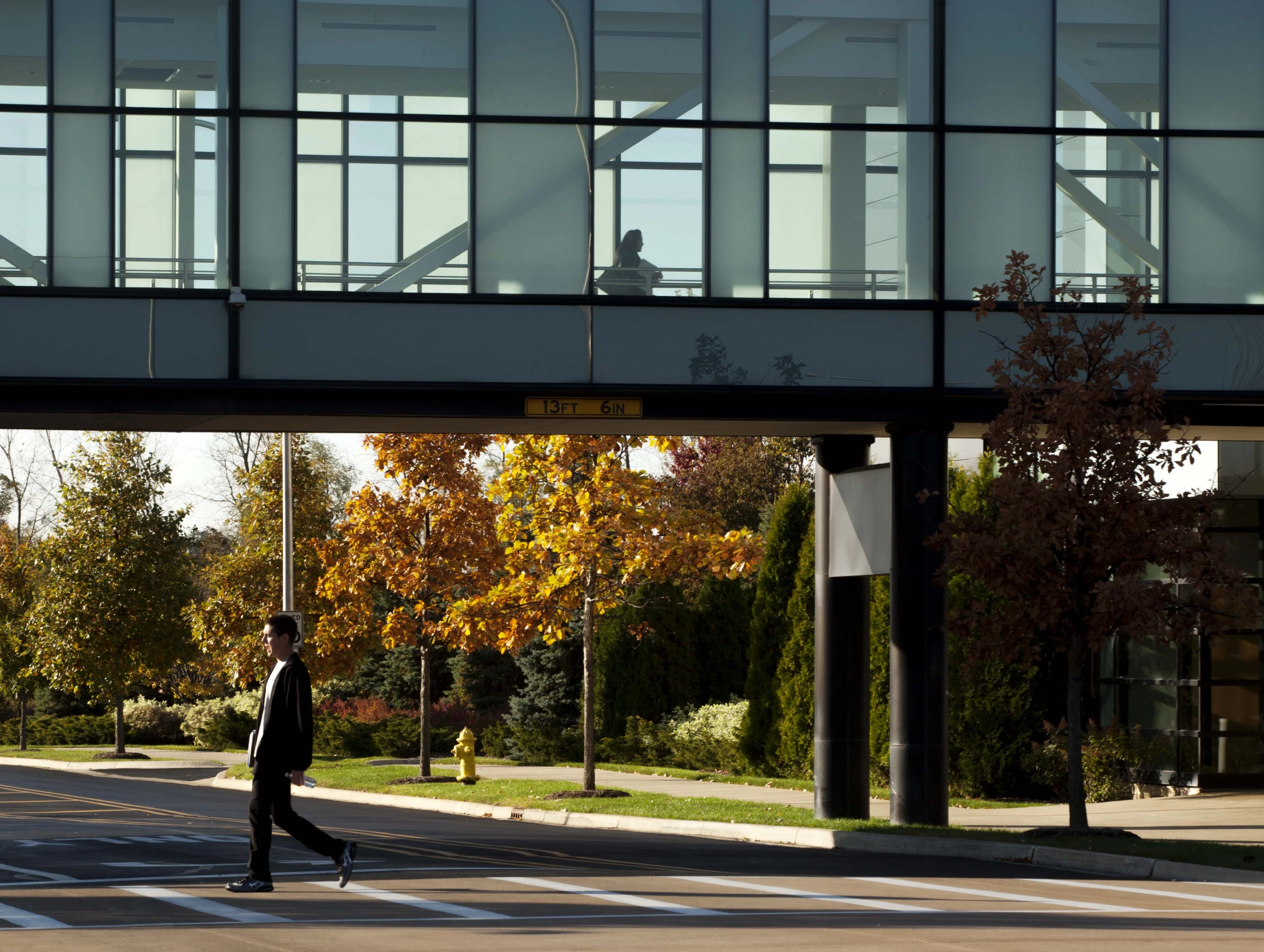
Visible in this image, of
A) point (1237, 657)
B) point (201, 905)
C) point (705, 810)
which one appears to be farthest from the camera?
point (1237, 657)

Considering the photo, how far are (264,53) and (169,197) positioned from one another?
1.75 metres

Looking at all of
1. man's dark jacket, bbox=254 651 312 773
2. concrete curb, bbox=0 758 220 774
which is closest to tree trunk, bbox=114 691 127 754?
concrete curb, bbox=0 758 220 774

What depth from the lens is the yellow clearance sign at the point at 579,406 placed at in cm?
1770

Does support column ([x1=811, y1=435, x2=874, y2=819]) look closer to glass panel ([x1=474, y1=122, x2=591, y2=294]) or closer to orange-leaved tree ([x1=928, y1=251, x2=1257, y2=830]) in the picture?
orange-leaved tree ([x1=928, y1=251, x2=1257, y2=830])

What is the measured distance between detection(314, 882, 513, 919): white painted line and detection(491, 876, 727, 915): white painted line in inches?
39.2

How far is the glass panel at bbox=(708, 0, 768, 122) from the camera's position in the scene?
59.4ft

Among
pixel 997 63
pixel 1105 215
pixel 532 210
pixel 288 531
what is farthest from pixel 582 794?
pixel 997 63

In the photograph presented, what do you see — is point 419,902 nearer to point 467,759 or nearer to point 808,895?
point 808,895

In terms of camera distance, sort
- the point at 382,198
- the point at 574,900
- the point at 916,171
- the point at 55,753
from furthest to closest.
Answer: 1. the point at 55,753
2. the point at 916,171
3. the point at 382,198
4. the point at 574,900

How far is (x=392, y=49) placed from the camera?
59.0ft

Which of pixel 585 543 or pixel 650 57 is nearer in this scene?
pixel 650 57

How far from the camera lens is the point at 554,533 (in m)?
23.6

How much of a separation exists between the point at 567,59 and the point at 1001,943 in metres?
11.3

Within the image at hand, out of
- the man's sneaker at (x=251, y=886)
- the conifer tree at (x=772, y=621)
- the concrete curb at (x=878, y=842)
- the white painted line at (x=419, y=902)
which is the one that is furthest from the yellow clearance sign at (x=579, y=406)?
the conifer tree at (x=772, y=621)
